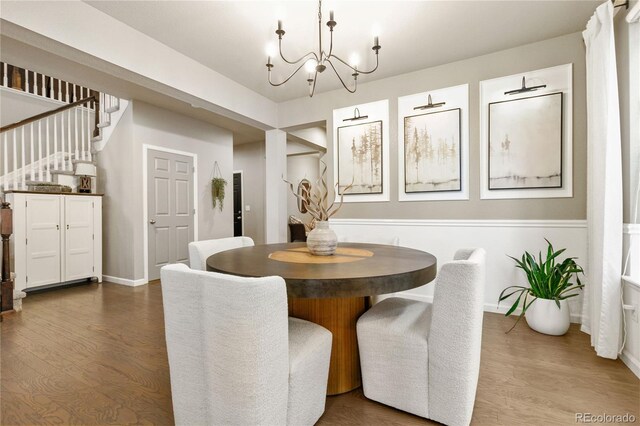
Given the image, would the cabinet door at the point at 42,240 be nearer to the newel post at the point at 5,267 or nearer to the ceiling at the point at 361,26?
the newel post at the point at 5,267

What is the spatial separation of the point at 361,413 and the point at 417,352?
445mm

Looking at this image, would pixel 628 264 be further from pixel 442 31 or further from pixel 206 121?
pixel 206 121

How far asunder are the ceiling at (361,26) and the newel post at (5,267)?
91.6 inches

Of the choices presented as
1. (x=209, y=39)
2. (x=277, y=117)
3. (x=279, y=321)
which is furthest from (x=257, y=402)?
(x=277, y=117)

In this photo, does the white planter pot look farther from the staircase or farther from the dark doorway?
the dark doorway

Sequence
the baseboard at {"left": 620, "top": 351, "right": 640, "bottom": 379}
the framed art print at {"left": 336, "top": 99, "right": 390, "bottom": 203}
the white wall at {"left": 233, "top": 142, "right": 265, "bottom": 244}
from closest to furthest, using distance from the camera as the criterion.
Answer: the baseboard at {"left": 620, "top": 351, "right": 640, "bottom": 379} → the framed art print at {"left": 336, "top": 99, "right": 390, "bottom": 203} → the white wall at {"left": 233, "top": 142, "right": 265, "bottom": 244}

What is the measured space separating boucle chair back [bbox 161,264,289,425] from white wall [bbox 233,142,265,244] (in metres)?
5.36

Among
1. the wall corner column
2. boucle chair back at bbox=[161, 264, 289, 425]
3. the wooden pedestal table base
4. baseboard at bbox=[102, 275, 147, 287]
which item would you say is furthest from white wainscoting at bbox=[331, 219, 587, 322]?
baseboard at bbox=[102, 275, 147, 287]

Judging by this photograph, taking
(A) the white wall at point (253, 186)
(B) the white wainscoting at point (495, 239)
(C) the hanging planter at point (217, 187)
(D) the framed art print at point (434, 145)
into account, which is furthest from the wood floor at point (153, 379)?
(A) the white wall at point (253, 186)

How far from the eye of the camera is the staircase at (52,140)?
4.05 metres

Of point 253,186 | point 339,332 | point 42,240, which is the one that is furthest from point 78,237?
point 339,332

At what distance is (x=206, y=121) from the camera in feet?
17.0

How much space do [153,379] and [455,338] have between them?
5.77ft

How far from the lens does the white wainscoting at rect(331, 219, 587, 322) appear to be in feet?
8.84
